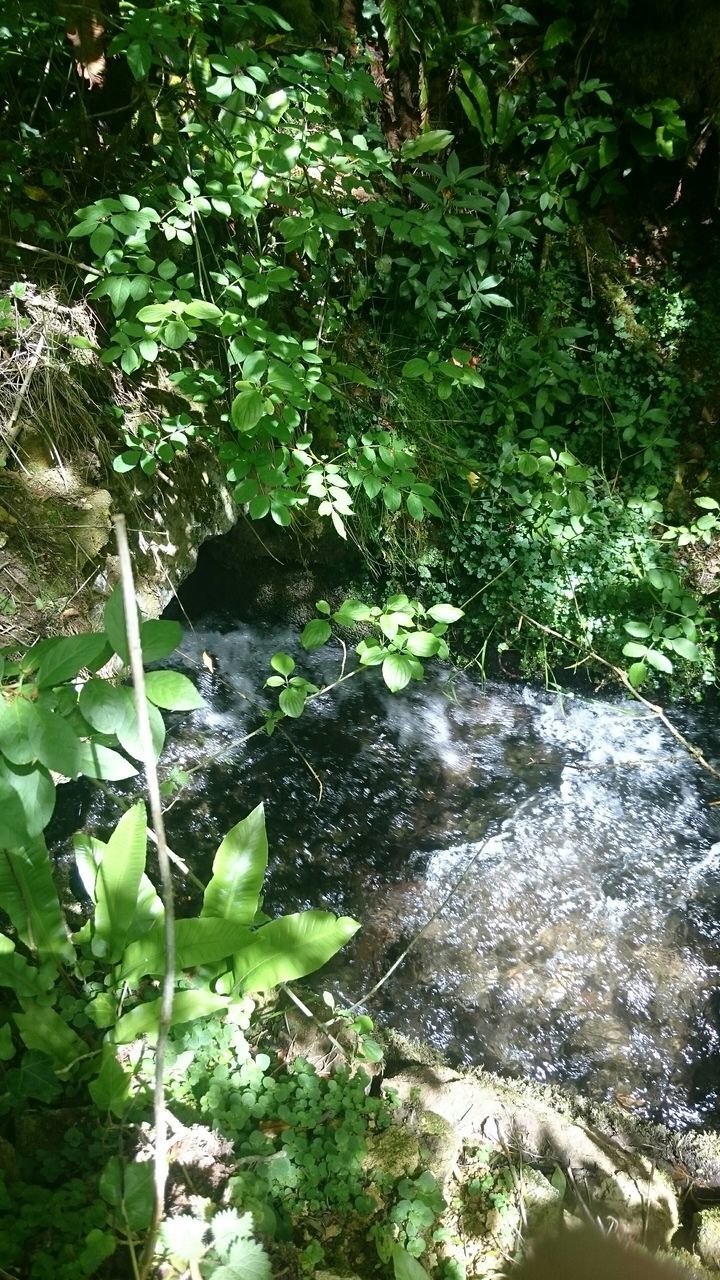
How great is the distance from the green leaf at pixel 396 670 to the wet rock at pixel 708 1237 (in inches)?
65.5

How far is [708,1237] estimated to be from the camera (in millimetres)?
1871

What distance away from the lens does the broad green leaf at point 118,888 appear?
77.7 inches

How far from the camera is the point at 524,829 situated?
10.4ft

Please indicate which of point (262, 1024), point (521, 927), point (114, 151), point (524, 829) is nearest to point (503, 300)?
point (114, 151)

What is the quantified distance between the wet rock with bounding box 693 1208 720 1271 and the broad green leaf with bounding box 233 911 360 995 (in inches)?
47.6

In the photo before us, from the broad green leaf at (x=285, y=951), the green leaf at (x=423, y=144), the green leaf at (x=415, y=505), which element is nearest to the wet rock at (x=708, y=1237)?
the broad green leaf at (x=285, y=951)

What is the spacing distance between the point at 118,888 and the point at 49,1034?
1.25 ft

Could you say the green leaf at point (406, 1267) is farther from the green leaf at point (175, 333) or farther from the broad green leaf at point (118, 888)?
the green leaf at point (175, 333)

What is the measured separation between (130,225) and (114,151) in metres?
0.92

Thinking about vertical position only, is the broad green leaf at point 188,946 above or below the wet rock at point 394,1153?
above

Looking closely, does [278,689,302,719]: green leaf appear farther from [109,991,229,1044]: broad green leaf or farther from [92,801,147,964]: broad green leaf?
[109,991,229,1044]: broad green leaf

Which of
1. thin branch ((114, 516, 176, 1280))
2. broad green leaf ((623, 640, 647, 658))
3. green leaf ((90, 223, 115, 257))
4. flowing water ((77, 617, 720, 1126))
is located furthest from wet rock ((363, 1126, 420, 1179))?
green leaf ((90, 223, 115, 257))

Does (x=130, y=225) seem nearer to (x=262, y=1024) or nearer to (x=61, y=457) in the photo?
(x=61, y=457)

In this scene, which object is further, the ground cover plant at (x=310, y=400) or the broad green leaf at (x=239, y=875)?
the broad green leaf at (x=239, y=875)
